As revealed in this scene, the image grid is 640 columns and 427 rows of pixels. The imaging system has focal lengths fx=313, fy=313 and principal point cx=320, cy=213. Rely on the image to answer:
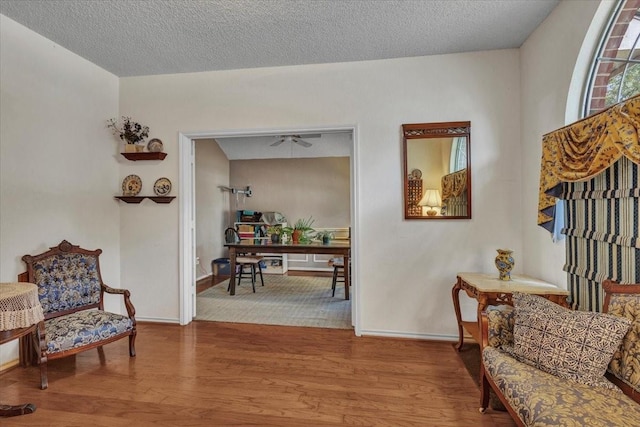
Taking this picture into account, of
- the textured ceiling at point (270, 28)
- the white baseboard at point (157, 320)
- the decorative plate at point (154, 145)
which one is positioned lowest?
the white baseboard at point (157, 320)

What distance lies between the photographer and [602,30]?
2.08 m

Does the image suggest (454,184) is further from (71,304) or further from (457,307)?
(71,304)

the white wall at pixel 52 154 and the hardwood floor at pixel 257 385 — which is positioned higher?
the white wall at pixel 52 154

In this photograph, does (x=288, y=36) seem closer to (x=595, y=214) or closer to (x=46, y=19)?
(x=46, y=19)

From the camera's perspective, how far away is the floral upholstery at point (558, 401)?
1255 millimetres

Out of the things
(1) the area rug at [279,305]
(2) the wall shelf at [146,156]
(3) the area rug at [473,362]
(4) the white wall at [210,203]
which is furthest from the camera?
(4) the white wall at [210,203]

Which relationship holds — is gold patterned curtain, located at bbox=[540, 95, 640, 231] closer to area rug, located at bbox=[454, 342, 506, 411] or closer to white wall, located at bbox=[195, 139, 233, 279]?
area rug, located at bbox=[454, 342, 506, 411]

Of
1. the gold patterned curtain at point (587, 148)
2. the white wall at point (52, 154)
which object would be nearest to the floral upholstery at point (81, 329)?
the white wall at point (52, 154)

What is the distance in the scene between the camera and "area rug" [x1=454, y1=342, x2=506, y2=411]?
202 centimetres

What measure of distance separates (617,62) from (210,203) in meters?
6.08

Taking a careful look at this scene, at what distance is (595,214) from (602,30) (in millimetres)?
1233

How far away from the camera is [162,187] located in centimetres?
352

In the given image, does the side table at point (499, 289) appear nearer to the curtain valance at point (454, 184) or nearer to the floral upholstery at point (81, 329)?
the curtain valance at point (454, 184)

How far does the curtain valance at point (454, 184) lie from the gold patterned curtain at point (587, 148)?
2.45 ft
